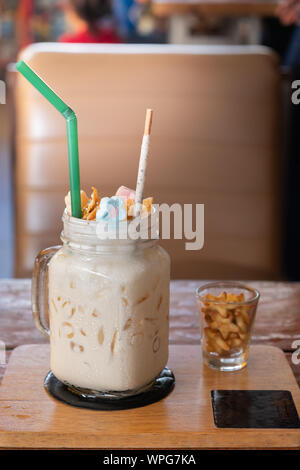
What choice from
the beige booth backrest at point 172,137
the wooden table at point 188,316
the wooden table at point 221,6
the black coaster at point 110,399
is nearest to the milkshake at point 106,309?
the black coaster at point 110,399

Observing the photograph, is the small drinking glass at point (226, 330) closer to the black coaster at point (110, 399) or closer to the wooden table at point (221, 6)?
the black coaster at point (110, 399)

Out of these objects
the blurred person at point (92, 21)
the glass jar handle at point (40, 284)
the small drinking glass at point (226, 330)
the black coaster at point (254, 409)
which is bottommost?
the black coaster at point (254, 409)

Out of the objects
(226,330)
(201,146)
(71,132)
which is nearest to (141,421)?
(226,330)

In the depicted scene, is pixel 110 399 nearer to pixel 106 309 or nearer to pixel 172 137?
pixel 106 309

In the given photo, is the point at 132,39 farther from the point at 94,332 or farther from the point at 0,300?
the point at 94,332

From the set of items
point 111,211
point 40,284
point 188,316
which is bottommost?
point 188,316

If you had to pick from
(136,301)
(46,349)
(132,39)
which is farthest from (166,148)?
(132,39)

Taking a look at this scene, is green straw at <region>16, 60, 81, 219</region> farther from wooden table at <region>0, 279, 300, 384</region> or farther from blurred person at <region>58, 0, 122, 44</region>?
blurred person at <region>58, 0, 122, 44</region>
